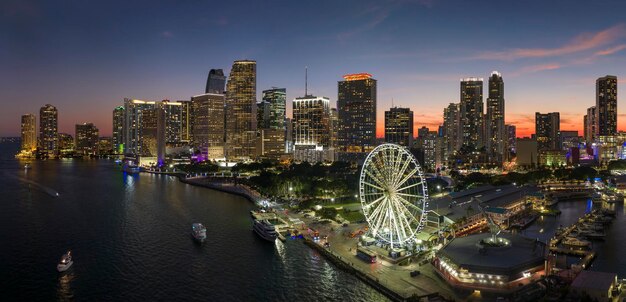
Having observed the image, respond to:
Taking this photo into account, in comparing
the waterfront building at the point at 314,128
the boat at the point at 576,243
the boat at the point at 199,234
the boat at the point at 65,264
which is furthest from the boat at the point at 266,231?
the waterfront building at the point at 314,128

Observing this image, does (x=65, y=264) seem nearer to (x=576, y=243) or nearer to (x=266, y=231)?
(x=266, y=231)

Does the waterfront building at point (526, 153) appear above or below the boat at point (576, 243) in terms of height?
above

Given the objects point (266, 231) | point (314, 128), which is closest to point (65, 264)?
point (266, 231)

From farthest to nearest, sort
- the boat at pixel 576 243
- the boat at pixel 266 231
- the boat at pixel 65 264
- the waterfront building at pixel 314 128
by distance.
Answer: the waterfront building at pixel 314 128 < the boat at pixel 266 231 < the boat at pixel 576 243 < the boat at pixel 65 264

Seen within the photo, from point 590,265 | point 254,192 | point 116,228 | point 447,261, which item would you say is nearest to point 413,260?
point 447,261

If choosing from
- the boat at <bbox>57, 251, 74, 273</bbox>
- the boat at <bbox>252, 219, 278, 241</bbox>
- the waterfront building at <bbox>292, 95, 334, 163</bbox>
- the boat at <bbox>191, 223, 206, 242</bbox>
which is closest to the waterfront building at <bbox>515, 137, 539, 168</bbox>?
the waterfront building at <bbox>292, 95, 334, 163</bbox>

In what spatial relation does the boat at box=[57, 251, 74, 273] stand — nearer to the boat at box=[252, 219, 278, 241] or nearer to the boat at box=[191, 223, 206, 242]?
the boat at box=[191, 223, 206, 242]

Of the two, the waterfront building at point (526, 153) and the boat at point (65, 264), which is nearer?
the boat at point (65, 264)

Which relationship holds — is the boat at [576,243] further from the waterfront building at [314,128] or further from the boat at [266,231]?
the waterfront building at [314,128]

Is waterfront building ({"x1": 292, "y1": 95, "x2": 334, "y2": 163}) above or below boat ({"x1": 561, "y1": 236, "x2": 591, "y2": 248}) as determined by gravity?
above

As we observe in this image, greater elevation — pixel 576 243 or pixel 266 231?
pixel 266 231
